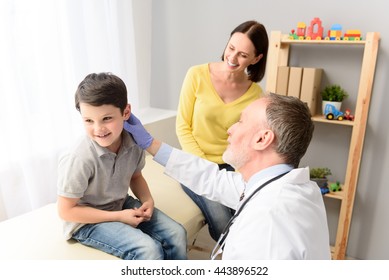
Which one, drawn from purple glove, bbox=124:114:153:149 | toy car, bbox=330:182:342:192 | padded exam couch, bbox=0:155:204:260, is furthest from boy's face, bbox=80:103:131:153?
toy car, bbox=330:182:342:192

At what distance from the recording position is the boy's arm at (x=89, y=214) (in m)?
1.18

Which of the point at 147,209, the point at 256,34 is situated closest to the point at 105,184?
the point at 147,209

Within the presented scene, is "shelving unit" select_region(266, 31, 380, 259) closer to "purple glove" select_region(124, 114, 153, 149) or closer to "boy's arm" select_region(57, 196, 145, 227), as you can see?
"purple glove" select_region(124, 114, 153, 149)

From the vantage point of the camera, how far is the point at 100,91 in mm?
1137

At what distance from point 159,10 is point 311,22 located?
113 centimetres

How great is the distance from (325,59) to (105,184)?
1.64 metres

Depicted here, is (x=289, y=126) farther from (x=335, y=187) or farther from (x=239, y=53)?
(x=335, y=187)

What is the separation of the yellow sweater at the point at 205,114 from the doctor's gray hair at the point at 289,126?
29.2 inches

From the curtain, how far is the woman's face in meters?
0.86

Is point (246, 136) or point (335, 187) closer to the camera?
point (246, 136)

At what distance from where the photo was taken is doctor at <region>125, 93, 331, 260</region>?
0.79 m

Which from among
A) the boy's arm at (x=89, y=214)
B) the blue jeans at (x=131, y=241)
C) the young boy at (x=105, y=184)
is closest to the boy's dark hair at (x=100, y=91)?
the young boy at (x=105, y=184)

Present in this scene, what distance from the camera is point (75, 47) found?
1931mm

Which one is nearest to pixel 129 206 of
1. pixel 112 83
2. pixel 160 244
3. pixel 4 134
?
pixel 160 244
